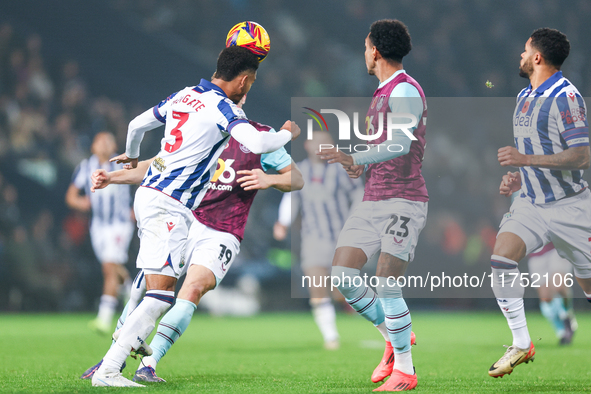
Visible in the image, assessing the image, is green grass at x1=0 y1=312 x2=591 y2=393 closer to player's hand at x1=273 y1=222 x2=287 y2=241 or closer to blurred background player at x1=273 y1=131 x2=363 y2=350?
blurred background player at x1=273 y1=131 x2=363 y2=350

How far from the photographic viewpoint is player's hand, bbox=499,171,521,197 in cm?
479

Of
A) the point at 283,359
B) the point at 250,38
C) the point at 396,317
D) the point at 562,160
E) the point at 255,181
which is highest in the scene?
the point at 250,38

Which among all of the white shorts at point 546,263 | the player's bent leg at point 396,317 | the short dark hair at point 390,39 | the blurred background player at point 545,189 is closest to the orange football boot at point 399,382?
the player's bent leg at point 396,317

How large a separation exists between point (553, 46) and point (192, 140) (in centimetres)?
258

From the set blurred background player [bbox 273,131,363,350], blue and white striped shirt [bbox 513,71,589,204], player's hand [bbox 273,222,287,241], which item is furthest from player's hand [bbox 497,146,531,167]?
blurred background player [bbox 273,131,363,350]

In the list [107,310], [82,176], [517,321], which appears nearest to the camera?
[517,321]

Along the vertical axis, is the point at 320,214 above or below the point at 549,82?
below

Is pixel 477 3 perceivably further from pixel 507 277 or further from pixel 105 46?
pixel 507 277

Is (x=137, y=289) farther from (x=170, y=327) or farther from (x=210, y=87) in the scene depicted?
(x=210, y=87)

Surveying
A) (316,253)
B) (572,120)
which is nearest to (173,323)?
(572,120)

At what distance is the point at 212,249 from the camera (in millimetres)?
4738

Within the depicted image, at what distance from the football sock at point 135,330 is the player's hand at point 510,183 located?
253cm

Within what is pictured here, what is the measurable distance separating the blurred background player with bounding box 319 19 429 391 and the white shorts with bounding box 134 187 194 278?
1089mm

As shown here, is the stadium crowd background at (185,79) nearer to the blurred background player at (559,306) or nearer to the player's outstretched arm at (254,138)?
the blurred background player at (559,306)
